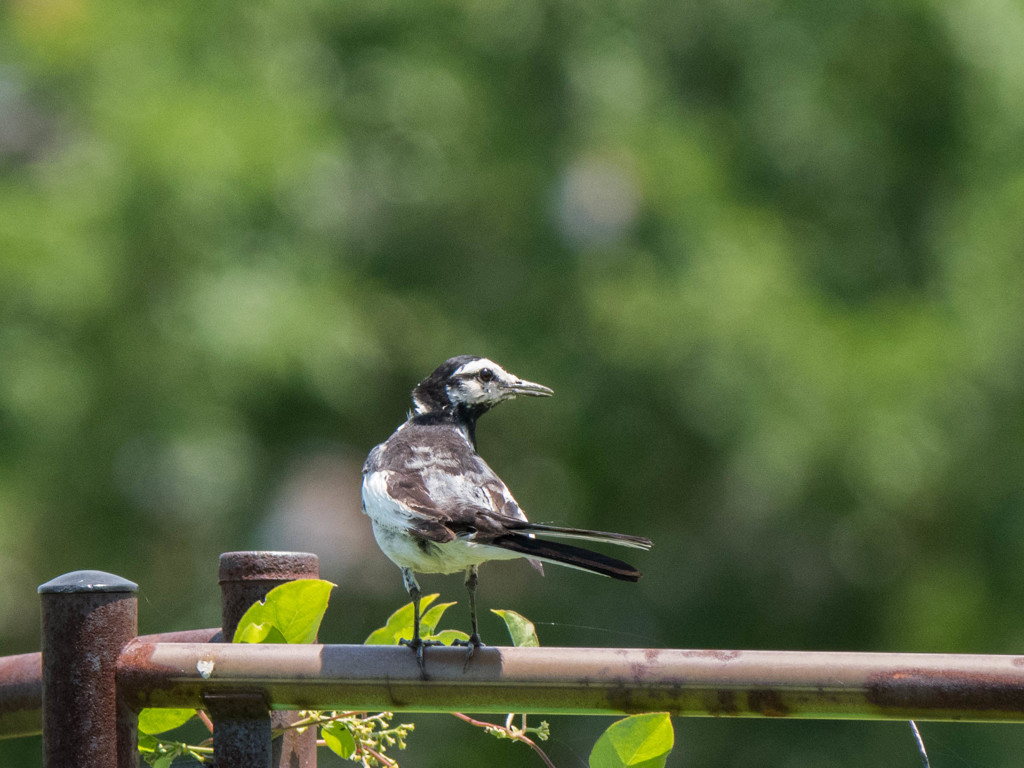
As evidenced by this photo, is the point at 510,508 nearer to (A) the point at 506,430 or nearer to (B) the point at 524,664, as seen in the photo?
(B) the point at 524,664

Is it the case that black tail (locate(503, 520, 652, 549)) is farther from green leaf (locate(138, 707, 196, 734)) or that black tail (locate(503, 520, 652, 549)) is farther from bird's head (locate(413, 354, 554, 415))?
bird's head (locate(413, 354, 554, 415))

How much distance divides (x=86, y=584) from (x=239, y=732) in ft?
0.83

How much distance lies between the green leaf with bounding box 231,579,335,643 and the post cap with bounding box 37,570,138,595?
6.6 inches

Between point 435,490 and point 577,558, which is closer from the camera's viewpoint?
point 577,558

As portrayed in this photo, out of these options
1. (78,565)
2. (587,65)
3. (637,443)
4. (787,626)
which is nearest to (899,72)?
(587,65)

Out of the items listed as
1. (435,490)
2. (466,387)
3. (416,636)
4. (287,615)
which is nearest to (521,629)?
(416,636)

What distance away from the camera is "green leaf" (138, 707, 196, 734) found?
169 cm

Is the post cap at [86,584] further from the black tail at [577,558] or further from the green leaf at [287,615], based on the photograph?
the black tail at [577,558]

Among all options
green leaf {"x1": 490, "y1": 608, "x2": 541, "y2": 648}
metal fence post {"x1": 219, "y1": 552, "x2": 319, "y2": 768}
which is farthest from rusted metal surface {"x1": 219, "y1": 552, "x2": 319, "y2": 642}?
green leaf {"x1": 490, "y1": 608, "x2": 541, "y2": 648}

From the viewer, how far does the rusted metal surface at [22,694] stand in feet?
5.12

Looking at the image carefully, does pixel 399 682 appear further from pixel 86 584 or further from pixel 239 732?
pixel 86 584

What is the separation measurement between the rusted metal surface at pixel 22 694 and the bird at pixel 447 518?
1.56 feet

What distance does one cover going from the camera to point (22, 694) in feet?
5.15

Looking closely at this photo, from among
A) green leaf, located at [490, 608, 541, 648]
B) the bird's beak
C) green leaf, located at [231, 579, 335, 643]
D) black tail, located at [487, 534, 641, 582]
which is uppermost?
the bird's beak
